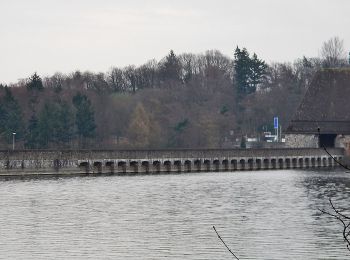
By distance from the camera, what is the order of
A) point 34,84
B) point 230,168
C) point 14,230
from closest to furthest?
point 14,230 → point 230,168 → point 34,84

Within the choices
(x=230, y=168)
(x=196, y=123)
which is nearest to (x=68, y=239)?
(x=230, y=168)

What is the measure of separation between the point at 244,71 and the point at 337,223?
10095 cm

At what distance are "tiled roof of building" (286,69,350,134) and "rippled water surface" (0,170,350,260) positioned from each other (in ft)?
117

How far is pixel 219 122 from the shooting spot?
394 feet

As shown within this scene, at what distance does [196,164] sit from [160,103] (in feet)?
129

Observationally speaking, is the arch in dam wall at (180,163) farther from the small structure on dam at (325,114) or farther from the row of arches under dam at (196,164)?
the small structure on dam at (325,114)

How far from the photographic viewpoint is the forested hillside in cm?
10100

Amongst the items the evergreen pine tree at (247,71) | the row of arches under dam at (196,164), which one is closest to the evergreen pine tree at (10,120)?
the row of arches under dam at (196,164)

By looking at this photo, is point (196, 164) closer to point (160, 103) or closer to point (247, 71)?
point (160, 103)

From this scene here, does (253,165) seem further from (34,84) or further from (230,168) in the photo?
(34,84)

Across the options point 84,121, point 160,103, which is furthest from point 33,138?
point 160,103

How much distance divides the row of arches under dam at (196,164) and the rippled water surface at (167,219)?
1282 cm

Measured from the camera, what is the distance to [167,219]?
40250 millimetres

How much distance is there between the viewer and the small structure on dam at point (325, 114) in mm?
100750
